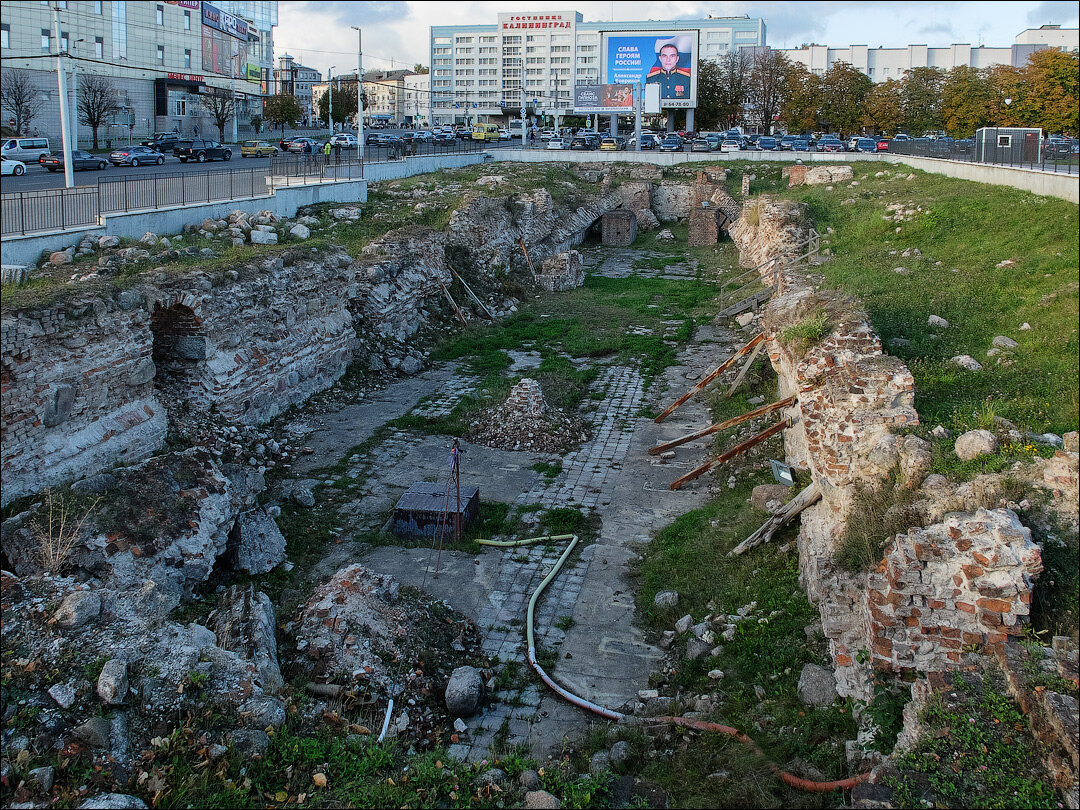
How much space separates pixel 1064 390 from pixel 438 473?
876 cm

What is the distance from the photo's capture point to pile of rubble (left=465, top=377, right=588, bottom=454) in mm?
15344

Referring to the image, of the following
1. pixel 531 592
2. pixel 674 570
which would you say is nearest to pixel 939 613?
pixel 674 570

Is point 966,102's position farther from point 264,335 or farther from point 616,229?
point 264,335

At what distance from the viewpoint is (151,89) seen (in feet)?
114

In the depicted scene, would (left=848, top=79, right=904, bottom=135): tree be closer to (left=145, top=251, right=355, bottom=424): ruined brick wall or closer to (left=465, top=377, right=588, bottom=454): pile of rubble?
(left=145, top=251, right=355, bottom=424): ruined brick wall

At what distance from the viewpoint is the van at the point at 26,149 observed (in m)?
31.8

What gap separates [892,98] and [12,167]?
43442mm

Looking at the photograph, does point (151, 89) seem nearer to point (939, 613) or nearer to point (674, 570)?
point (674, 570)

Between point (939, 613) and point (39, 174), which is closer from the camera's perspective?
point (939, 613)

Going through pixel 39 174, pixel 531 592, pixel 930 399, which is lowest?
pixel 531 592

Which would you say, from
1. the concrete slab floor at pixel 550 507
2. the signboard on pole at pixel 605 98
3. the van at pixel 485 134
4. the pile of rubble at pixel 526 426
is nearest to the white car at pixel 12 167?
the concrete slab floor at pixel 550 507

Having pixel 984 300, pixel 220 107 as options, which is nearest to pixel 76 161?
pixel 220 107

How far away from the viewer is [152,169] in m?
33.2

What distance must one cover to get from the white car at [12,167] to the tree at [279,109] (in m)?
31.2
